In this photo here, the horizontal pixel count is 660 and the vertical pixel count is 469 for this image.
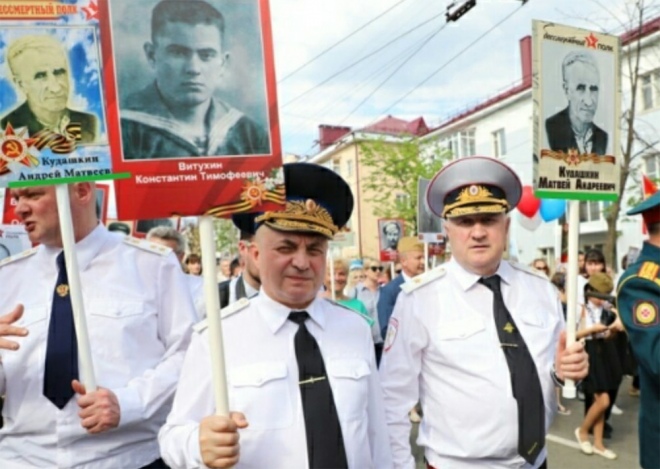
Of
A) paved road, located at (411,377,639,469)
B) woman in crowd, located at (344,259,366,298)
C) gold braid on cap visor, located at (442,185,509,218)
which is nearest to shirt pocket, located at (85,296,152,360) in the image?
gold braid on cap visor, located at (442,185,509,218)

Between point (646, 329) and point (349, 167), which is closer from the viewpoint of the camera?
point (646, 329)

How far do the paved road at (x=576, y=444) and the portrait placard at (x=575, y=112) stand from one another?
421 centimetres

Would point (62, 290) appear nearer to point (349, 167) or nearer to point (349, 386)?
point (349, 386)

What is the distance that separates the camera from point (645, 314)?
2.73 m

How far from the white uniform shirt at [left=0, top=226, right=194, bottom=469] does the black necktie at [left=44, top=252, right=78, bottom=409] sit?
0.04 metres

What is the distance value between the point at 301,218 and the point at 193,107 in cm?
57

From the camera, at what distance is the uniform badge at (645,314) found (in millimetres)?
2693

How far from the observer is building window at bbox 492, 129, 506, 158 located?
1262 inches

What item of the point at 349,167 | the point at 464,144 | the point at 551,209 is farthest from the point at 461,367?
the point at 349,167

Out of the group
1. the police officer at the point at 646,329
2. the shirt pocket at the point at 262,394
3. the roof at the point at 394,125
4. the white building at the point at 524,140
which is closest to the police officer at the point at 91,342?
the shirt pocket at the point at 262,394

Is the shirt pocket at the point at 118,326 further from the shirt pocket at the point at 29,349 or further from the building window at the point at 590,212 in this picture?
the building window at the point at 590,212

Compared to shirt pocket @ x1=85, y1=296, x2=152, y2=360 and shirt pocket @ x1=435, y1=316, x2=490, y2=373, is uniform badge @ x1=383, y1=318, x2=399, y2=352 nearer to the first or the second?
shirt pocket @ x1=435, y1=316, x2=490, y2=373

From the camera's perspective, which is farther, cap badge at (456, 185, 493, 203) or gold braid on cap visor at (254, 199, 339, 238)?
cap badge at (456, 185, 493, 203)

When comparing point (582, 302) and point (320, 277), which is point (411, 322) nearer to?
point (320, 277)
